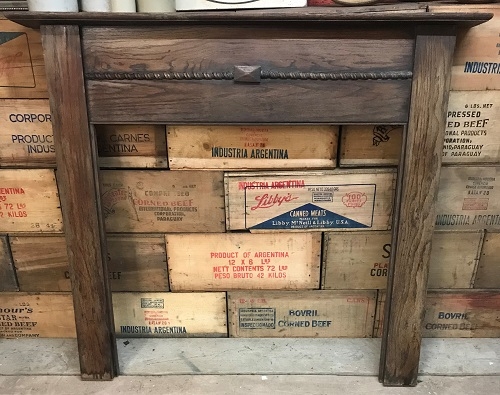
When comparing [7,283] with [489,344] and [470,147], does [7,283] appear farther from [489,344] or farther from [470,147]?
[489,344]

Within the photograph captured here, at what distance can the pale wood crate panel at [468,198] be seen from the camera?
1521 mm

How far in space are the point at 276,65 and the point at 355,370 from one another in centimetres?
106

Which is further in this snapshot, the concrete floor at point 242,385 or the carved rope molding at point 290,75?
the concrete floor at point 242,385

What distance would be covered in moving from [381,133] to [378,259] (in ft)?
1.48

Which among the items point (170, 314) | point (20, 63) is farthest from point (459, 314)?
point (20, 63)

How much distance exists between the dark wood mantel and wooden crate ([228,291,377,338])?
17.0 inches

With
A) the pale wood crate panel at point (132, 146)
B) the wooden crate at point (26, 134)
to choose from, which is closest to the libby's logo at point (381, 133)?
the pale wood crate panel at point (132, 146)

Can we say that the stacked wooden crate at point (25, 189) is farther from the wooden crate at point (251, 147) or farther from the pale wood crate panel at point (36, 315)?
the wooden crate at point (251, 147)

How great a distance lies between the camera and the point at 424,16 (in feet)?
3.80

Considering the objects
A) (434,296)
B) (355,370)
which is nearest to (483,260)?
(434,296)

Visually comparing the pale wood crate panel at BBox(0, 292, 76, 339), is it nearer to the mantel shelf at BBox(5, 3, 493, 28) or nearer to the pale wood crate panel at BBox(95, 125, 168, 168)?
the pale wood crate panel at BBox(95, 125, 168, 168)

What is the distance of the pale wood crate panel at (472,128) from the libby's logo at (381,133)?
0.18m

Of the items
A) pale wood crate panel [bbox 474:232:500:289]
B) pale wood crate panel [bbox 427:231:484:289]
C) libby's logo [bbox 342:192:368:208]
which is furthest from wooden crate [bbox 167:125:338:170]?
pale wood crate panel [bbox 474:232:500:289]

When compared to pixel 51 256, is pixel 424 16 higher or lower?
higher
